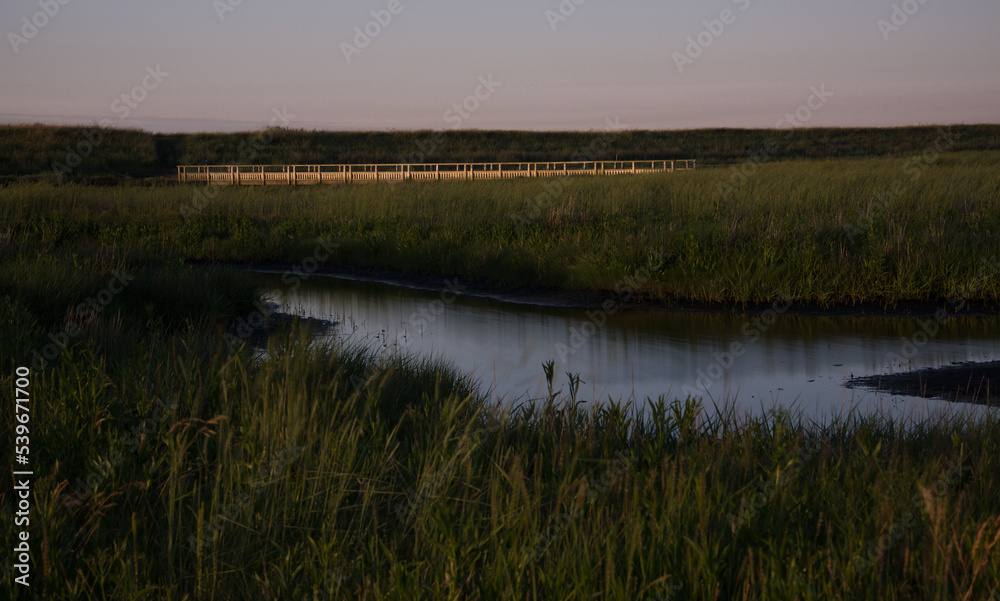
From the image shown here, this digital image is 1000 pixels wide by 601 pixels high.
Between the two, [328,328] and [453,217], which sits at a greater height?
[453,217]

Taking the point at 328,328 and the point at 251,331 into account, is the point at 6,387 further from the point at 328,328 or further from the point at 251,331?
the point at 328,328

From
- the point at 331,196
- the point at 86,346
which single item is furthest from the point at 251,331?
the point at 331,196

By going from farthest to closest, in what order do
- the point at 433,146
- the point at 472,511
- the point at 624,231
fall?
the point at 433,146 < the point at 624,231 < the point at 472,511

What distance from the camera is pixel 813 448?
4.19 metres

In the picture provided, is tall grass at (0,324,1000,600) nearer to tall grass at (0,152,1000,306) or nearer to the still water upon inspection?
the still water

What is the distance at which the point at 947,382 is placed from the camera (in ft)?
23.3

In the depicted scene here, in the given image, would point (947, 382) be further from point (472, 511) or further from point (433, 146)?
point (433, 146)

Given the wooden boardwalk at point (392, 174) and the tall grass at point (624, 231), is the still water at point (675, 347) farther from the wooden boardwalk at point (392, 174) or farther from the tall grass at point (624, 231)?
the wooden boardwalk at point (392, 174)

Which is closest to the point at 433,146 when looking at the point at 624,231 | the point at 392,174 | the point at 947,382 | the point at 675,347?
the point at 392,174

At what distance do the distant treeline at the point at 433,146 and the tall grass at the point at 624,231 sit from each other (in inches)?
1210

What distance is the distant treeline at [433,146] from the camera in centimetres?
5475

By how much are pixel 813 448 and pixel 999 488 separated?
2.77ft

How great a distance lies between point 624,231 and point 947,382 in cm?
720

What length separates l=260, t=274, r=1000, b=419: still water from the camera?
7.06 meters
